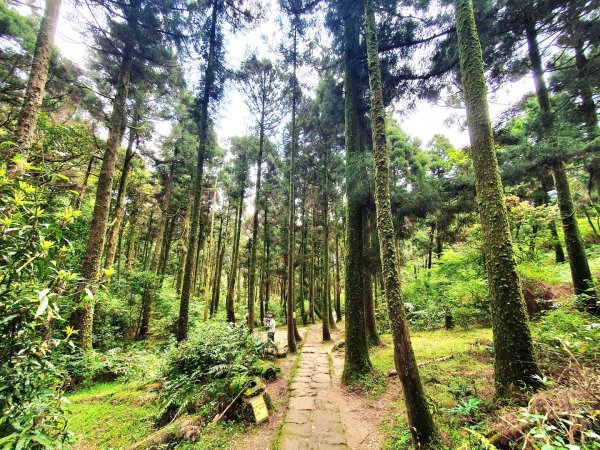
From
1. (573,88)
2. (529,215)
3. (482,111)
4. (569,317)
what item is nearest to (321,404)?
(569,317)

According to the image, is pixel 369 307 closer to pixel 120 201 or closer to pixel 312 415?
pixel 312 415

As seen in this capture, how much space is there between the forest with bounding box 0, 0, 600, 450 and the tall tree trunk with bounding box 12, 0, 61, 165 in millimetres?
27

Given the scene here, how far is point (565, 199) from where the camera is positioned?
707cm

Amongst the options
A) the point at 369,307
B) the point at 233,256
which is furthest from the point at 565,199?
the point at 233,256

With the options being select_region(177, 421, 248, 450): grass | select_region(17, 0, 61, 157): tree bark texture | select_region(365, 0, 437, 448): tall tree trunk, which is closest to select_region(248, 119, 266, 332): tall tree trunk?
select_region(177, 421, 248, 450): grass

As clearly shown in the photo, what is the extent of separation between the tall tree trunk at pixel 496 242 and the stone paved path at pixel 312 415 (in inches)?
109

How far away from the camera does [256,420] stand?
14.9ft

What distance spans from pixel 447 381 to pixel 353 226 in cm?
408

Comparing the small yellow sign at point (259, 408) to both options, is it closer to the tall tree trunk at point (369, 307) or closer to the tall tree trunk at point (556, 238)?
the tall tree trunk at point (369, 307)

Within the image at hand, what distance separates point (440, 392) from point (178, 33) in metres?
13.1

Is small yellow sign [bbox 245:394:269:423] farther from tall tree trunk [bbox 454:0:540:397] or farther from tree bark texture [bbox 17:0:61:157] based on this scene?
tree bark texture [bbox 17:0:61:157]

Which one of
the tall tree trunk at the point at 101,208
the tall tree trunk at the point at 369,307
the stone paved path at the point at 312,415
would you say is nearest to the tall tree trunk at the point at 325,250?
the tall tree trunk at the point at 369,307

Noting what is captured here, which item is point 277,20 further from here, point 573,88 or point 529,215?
point 529,215

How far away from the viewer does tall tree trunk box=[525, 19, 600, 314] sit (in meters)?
6.58
